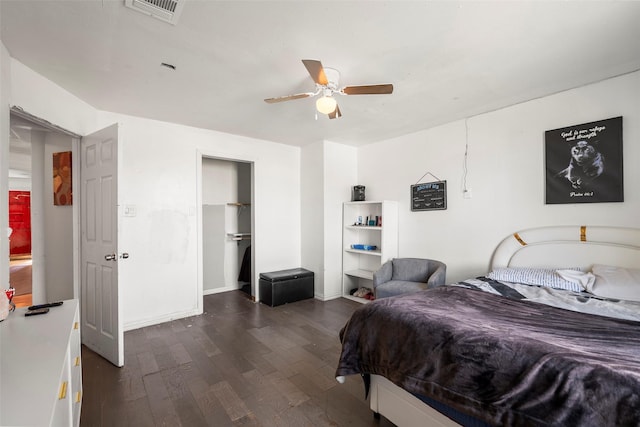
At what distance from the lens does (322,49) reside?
1967 millimetres

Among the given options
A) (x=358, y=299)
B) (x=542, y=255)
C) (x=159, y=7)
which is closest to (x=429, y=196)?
(x=542, y=255)

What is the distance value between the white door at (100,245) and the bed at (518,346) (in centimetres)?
205

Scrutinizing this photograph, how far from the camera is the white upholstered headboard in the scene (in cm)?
233

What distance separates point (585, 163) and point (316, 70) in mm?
2584

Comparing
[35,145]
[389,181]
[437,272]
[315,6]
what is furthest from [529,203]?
[35,145]

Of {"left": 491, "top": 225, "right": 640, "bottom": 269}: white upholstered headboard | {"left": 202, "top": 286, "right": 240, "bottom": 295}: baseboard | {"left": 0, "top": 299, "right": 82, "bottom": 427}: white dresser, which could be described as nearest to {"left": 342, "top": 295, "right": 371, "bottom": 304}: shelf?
{"left": 491, "top": 225, "right": 640, "bottom": 269}: white upholstered headboard

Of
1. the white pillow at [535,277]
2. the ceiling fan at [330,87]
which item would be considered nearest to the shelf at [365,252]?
the white pillow at [535,277]

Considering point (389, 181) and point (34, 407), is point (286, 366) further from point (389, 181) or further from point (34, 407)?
point (389, 181)

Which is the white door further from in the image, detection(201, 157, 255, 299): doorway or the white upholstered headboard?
the white upholstered headboard

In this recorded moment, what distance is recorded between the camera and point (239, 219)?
5.14m

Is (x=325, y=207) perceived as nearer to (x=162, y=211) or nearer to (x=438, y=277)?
(x=438, y=277)

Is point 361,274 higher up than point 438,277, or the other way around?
point 438,277

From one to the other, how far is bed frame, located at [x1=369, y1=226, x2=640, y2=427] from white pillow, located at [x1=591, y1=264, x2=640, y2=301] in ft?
0.71

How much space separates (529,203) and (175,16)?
342 centimetres
